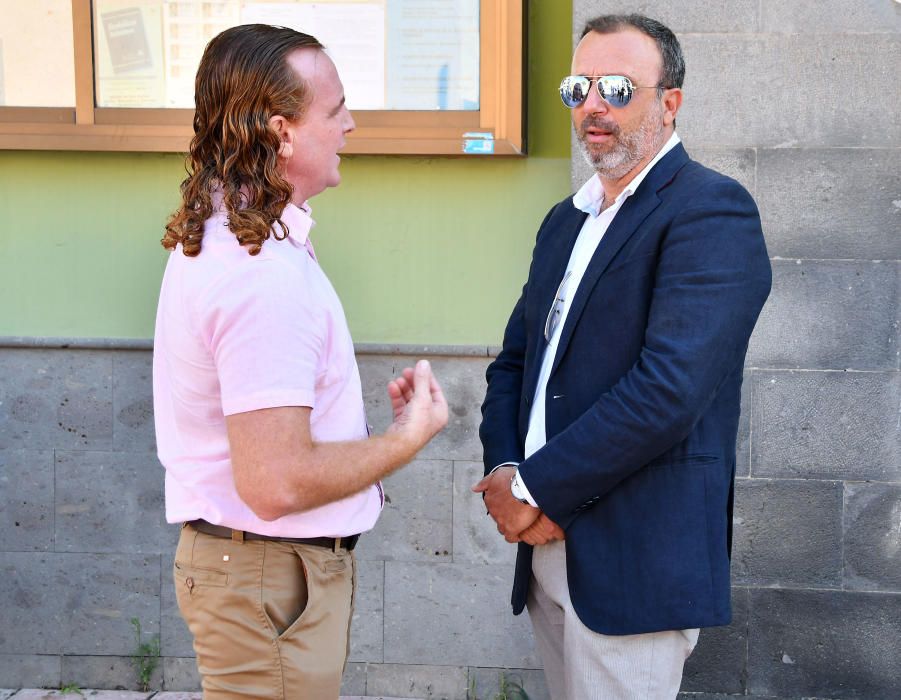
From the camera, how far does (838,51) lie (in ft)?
12.8

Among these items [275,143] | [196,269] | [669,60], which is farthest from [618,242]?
[196,269]

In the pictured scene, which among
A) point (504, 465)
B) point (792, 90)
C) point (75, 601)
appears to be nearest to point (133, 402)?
point (75, 601)

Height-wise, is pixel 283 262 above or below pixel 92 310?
above

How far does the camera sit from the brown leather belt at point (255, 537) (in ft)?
7.04

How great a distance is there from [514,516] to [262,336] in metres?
0.87

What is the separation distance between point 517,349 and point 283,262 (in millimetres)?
1128

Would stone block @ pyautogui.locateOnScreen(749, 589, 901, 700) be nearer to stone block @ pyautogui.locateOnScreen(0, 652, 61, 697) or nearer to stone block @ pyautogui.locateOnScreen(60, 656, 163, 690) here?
stone block @ pyautogui.locateOnScreen(60, 656, 163, 690)

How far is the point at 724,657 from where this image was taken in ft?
13.5

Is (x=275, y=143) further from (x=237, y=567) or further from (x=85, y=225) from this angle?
(x=85, y=225)

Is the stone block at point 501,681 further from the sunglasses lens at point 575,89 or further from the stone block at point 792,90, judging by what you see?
the sunglasses lens at point 575,89

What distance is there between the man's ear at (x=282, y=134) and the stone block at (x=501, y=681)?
277 centimetres

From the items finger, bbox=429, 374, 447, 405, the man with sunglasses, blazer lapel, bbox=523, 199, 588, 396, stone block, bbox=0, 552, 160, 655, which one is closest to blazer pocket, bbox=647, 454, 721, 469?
the man with sunglasses

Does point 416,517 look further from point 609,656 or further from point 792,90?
point 792,90

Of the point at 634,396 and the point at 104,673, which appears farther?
the point at 104,673
